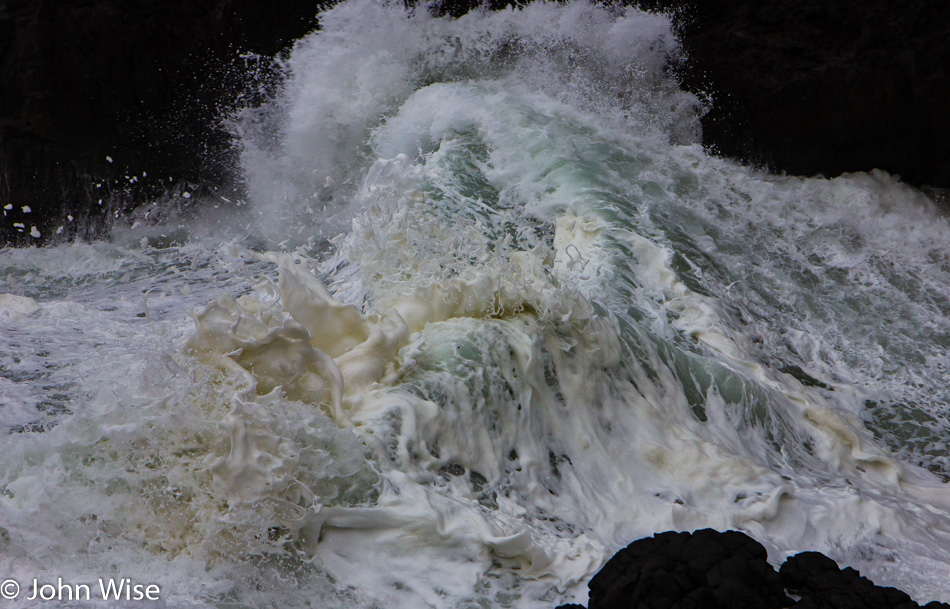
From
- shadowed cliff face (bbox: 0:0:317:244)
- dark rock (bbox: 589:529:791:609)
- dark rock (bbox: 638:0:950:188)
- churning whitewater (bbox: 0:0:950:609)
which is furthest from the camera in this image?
shadowed cliff face (bbox: 0:0:317:244)

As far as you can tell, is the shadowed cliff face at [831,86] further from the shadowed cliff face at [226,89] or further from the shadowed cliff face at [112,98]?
the shadowed cliff face at [112,98]

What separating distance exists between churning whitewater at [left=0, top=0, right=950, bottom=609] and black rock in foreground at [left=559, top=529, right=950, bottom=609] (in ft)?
0.99

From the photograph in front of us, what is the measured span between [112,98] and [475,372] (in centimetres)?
523

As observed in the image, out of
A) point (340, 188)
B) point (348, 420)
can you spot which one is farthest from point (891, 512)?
point (340, 188)

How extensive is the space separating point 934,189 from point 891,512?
4342 millimetres

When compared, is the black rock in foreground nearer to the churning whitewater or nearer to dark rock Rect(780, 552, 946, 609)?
dark rock Rect(780, 552, 946, 609)

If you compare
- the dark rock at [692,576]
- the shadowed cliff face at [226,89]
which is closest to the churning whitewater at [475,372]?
the dark rock at [692,576]

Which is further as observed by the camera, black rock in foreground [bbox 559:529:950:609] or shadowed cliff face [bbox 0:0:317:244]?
shadowed cliff face [bbox 0:0:317:244]

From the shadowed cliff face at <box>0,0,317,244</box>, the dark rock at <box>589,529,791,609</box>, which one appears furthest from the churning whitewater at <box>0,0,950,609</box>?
the shadowed cliff face at <box>0,0,317,244</box>

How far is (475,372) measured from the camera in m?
3.26

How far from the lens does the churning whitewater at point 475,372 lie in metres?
2.42

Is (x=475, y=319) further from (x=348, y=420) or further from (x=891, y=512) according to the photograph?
(x=891, y=512)

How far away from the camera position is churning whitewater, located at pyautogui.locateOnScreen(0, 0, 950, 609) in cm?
242

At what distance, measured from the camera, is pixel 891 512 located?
311 centimetres
